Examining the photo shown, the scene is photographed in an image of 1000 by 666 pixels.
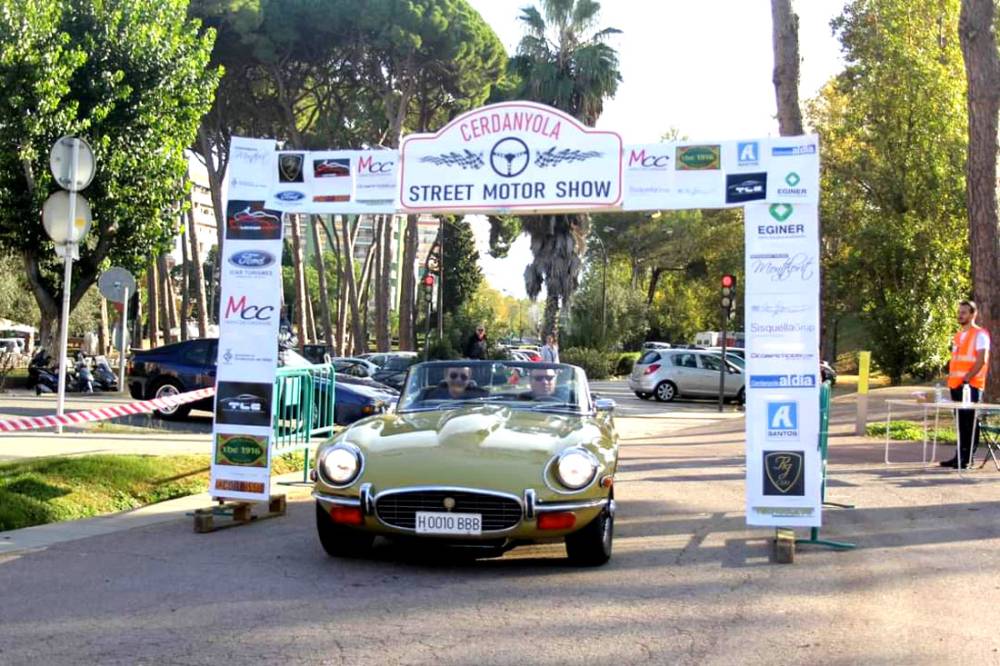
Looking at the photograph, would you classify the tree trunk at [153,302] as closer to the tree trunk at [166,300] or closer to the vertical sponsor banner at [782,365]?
the tree trunk at [166,300]

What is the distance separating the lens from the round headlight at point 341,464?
6531 mm

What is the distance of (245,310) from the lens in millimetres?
8539

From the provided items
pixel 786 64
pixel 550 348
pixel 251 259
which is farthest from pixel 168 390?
pixel 786 64

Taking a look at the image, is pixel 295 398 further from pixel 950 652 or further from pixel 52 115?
pixel 52 115

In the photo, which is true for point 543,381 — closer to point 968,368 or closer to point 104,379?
point 968,368

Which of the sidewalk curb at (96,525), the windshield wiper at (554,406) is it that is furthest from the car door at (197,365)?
the windshield wiper at (554,406)

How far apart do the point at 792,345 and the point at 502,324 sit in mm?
31069

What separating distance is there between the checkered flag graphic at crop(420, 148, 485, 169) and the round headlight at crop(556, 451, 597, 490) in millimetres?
2604

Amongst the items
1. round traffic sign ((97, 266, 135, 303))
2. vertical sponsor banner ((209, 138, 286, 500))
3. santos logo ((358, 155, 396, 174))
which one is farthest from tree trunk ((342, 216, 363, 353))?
santos logo ((358, 155, 396, 174))

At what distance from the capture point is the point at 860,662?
15.8 feet

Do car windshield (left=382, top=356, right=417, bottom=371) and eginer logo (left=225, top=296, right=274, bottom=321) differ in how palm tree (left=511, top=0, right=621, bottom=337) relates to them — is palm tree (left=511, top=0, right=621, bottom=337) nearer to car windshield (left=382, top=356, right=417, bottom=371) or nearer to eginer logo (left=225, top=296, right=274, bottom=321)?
car windshield (left=382, top=356, right=417, bottom=371)

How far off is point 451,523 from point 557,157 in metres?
3.06

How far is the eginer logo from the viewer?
28.0ft

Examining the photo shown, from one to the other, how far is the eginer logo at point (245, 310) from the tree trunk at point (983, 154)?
12.1 meters
